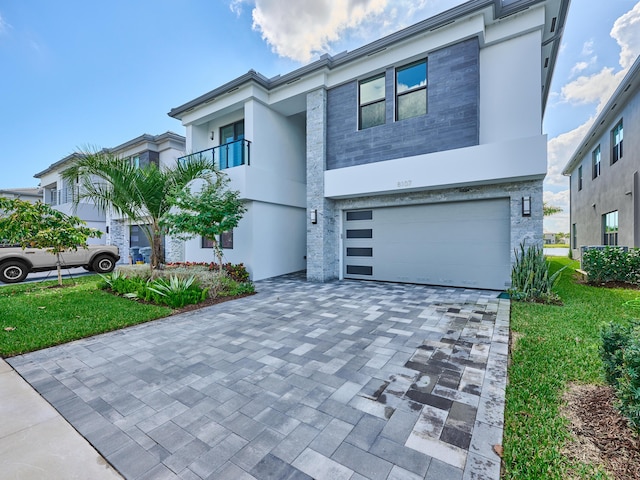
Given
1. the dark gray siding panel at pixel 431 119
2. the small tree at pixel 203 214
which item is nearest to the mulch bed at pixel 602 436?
the dark gray siding panel at pixel 431 119

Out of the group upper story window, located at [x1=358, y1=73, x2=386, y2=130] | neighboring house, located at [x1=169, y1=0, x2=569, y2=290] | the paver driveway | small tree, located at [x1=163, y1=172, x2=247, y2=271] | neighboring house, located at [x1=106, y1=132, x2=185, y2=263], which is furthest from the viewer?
neighboring house, located at [x1=106, y1=132, x2=185, y2=263]

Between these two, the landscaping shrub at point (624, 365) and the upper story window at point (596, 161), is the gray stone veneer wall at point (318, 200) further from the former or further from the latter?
the upper story window at point (596, 161)

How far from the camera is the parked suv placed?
9266 mm

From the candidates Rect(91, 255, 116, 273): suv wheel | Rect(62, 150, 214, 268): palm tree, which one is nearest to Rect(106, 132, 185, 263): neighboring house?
Rect(91, 255, 116, 273): suv wheel

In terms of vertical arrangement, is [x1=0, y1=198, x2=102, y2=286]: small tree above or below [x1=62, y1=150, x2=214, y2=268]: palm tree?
below

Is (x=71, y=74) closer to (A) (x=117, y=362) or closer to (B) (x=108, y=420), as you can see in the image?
(A) (x=117, y=362)

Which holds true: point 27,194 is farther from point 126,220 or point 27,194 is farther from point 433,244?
point 433,244

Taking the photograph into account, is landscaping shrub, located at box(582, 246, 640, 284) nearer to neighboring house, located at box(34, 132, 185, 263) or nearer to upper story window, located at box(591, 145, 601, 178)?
upper story window, located at box(591, 145, 601, 178)

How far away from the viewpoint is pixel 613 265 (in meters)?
7.80

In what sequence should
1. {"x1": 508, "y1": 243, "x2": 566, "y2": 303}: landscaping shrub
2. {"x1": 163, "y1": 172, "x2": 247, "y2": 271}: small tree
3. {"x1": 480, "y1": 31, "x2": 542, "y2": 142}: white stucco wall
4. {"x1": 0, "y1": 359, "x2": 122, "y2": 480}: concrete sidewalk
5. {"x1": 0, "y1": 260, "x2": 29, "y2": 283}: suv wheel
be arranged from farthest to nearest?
{"x1": 0, "y1": 260, "x2": 29, "y2": 283}: suv wheel
{"x1": 163, "y1": 172, "x2": 247, "y2": 271}: small tree
{"x1": 480, "y1": 31, "x2": 542, "y2": 142}: white stucco wall
{"x1": 508, "y1": 243, "x2": 566, "y2": 303}: landscaping shrub
{"x1": 0, "y1": 359, "x2": 122, "y2": 480}: concrete sidewalk

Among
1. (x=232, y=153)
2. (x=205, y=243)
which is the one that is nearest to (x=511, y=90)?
(x=232, y=153)

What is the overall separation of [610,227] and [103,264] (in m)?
21.3

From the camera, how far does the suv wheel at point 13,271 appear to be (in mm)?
9205

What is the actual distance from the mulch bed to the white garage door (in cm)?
510
